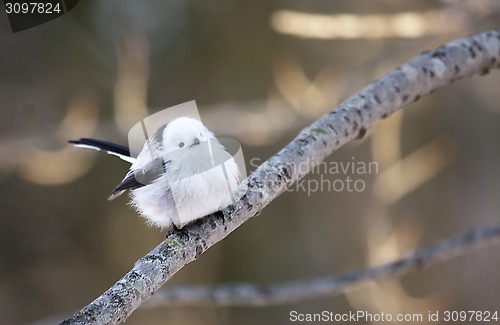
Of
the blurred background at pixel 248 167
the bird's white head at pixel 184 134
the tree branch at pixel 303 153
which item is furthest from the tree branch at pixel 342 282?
the blurred background at pixel 248 167

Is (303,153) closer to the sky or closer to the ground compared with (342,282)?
closer to the sky

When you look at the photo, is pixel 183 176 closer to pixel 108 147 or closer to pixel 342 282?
pixel 108 147

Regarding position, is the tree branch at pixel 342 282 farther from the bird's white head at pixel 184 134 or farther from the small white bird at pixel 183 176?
the bird's white head at pixel 184 134

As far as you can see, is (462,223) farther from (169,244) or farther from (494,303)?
(169,244)

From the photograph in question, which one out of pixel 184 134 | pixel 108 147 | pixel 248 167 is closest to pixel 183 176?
pixel 184 134

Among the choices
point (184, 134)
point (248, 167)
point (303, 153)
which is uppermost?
point (184, 134)

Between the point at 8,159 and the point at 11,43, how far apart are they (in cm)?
116

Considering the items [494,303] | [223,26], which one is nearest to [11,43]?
[223,26]

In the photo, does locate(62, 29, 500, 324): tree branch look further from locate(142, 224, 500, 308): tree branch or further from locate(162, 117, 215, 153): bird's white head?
locate(142, 224, 500, 308): tree branch

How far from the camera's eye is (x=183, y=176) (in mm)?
1429

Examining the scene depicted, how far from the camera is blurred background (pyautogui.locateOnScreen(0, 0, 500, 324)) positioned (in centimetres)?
361

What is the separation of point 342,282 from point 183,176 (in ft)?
1.93

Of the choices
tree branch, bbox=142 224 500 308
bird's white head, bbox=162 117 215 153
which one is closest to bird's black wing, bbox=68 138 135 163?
bird's white head, bbox=162 117 215 153

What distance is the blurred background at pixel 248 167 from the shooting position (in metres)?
3.61
